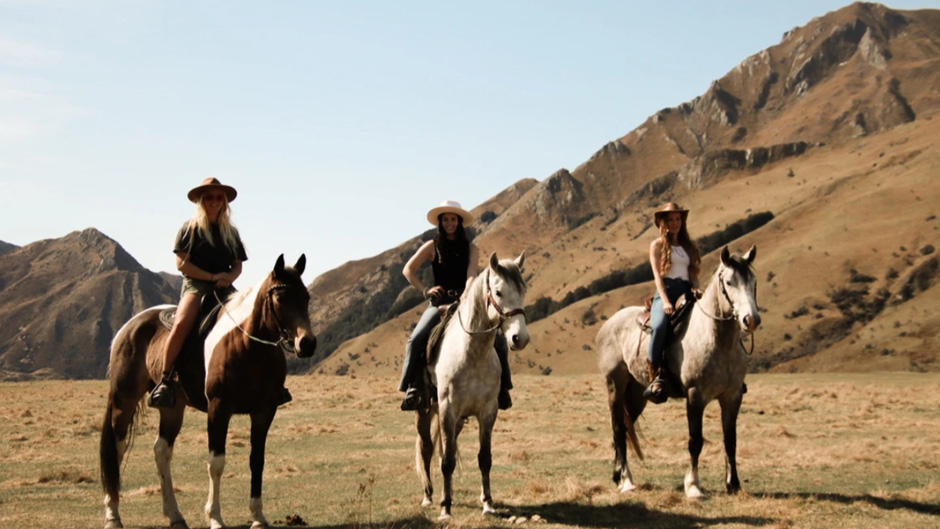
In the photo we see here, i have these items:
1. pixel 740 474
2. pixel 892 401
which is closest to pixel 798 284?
pixel 892 401

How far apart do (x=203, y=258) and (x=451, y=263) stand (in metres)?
3.18

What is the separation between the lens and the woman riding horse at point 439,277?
34.0 feet

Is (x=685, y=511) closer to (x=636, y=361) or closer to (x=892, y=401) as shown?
(x=636, y=361)

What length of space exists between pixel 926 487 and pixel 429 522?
23.4 feet

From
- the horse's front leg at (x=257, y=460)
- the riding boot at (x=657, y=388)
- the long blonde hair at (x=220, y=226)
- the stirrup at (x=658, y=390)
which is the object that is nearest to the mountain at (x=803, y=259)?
the riding boot at (x=657, y=388)

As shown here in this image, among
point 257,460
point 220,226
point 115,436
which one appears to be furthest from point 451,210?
point 115,436

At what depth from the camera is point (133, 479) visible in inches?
582

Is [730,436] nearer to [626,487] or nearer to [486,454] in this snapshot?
[626,487]

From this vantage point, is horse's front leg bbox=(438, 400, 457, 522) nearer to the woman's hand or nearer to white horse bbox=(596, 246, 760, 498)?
the woman's hand

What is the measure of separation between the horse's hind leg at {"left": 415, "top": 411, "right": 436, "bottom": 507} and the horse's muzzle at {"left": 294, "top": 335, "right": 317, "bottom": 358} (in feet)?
9.84

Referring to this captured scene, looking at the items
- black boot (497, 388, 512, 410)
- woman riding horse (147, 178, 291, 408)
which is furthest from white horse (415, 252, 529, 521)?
woman riding horse (147, 178, 291, 408)

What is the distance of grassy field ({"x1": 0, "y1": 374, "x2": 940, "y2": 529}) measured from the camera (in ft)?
31.5

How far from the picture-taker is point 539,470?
14023 mm

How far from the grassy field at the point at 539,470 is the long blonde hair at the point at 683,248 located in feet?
10.3
